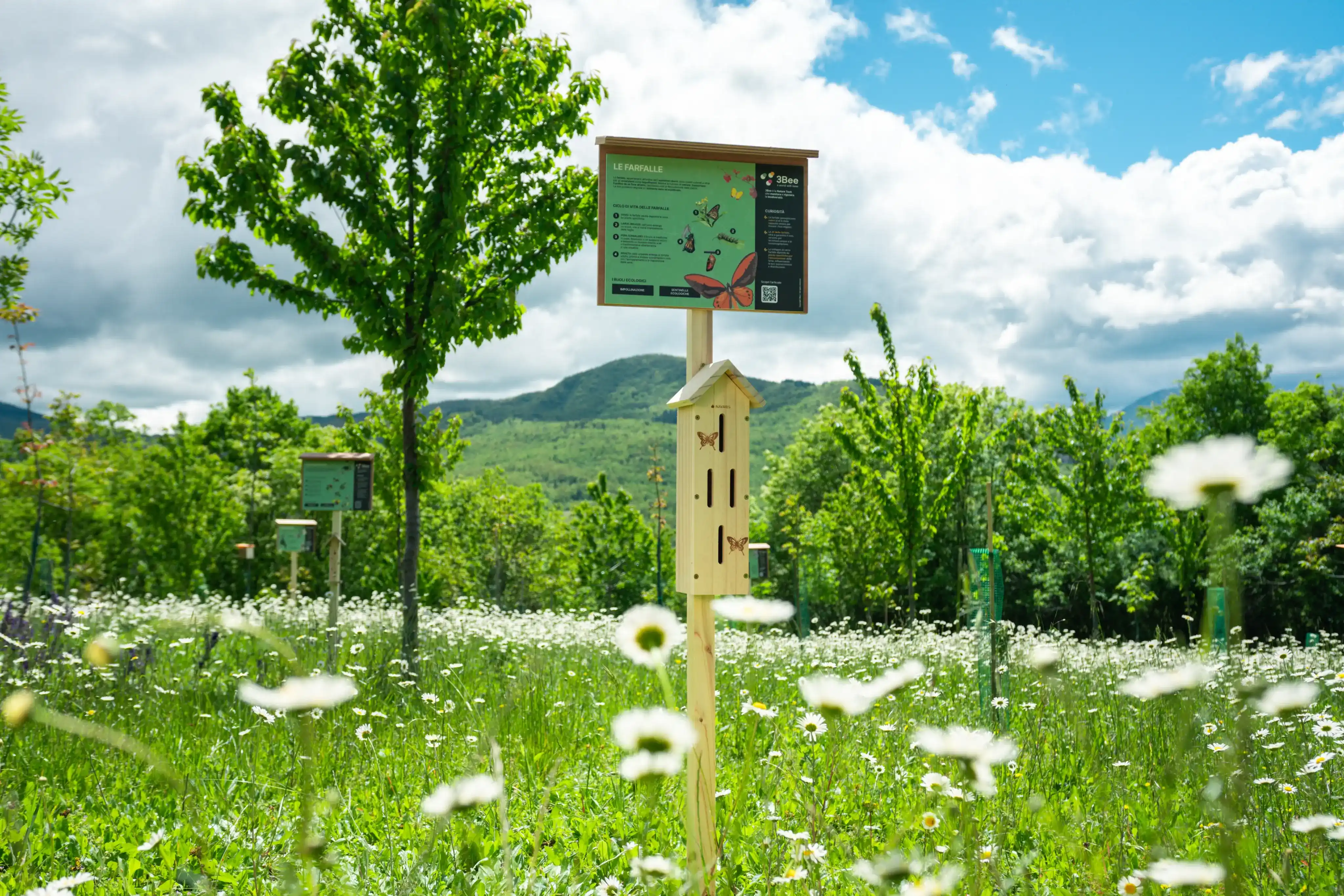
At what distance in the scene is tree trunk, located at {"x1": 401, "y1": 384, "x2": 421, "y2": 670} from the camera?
720 centimetres

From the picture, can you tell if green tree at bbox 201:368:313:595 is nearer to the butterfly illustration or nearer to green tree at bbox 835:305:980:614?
green tree at bbox 835:305:980:614

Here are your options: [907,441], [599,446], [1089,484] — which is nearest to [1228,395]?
[1089,484]

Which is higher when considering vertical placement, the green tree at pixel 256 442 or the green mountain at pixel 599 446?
the green mountain at pixel 599 446

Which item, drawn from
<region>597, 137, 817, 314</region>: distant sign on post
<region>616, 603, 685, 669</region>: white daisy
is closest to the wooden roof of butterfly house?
<region>597, 137, 817, 314</region>: distant sign on post

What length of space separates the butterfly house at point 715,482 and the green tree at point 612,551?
71.8ft

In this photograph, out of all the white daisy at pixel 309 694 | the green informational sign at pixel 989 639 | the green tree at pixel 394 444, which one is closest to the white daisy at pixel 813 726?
the white daisy at pixel 309 694

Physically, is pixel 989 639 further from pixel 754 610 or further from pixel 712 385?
pixel 754 610

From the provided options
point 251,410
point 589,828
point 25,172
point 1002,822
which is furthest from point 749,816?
point 251,410

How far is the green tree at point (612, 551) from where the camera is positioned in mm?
25578

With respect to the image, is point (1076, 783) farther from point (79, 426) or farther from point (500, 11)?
point (79, 426)

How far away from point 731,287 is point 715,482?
2.98 feet

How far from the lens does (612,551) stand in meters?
25.8

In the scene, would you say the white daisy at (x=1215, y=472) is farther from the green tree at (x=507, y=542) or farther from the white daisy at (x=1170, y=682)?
the green tree at (x=507, y=542)

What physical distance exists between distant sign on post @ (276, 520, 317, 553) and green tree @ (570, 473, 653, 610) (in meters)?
16.6
